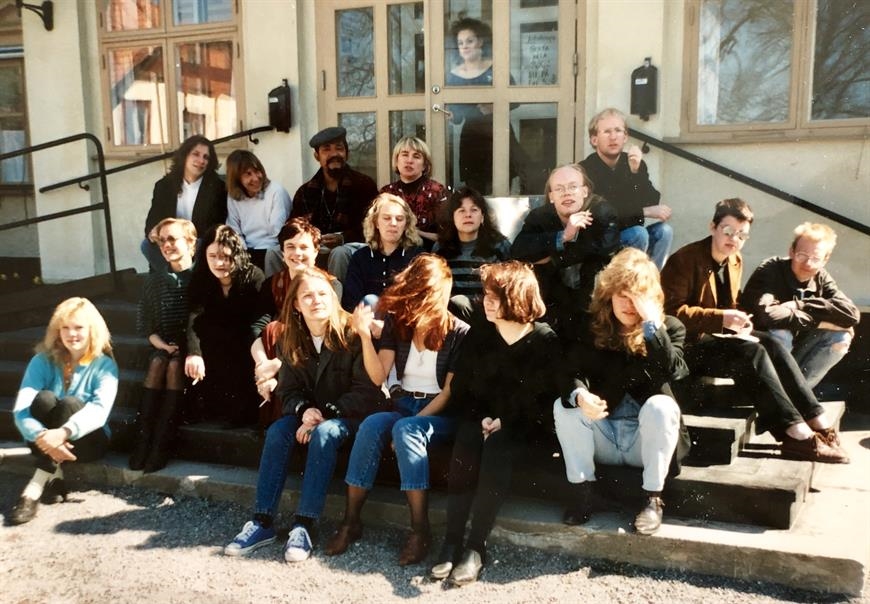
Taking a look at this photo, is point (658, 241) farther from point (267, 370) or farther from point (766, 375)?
point (267, 370)

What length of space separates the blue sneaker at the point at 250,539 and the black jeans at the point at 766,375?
2158mm

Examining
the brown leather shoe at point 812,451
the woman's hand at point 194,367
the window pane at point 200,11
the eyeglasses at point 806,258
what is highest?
the window pane at point 200,11

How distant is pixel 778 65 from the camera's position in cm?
541

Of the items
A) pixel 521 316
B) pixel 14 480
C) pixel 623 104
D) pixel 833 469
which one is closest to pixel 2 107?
pixel 14 480

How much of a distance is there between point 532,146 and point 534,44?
0.72 m

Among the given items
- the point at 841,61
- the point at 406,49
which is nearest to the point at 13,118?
the point at 406,49

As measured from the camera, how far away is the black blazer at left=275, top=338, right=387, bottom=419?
12.5 feet

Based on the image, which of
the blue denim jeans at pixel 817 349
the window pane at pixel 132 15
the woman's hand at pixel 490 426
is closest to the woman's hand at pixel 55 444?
the woman's hand at pixel 490 426

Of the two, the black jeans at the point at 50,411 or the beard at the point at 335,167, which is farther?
the beard at the point at 335,167

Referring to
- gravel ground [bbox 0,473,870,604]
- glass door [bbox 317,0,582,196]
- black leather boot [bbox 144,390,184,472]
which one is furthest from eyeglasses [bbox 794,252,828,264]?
black leather boot [bbox 144,390,184,472]

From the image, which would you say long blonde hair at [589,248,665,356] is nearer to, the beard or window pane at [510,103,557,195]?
the beard

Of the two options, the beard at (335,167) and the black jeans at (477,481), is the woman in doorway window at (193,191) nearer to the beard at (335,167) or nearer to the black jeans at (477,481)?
the beard at (335,167)

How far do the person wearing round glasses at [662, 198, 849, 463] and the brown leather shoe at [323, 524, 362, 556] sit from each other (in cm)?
174

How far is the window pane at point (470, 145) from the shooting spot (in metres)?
6.04
